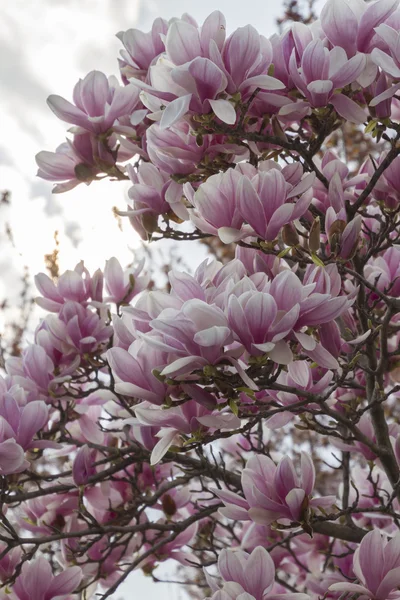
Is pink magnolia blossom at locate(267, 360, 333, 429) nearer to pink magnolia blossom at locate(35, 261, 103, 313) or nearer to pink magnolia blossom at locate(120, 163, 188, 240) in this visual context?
pink magnolia blossom at locate(120, 163, 188, 240)

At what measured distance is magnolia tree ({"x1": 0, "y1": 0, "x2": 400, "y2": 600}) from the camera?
3.65ft

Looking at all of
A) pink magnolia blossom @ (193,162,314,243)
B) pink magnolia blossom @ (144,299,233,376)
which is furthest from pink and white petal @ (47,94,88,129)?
pink magnolia blossom @ (144,299,233,376)

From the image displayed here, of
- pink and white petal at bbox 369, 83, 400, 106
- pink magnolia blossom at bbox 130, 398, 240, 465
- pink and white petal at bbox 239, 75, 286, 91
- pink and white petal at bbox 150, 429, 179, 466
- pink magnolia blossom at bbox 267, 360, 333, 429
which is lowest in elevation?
pink and white petal at bbox 150, 429, 179, 466

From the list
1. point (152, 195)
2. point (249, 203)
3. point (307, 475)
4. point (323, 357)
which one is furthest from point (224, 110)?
point (307, 475)

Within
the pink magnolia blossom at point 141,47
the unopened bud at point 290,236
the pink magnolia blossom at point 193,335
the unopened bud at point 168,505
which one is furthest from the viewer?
the unopened bud at point 168,505

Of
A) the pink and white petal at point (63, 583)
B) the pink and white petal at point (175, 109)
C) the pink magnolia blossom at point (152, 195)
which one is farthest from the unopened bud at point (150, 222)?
the pink and white petal at point (63, 583)

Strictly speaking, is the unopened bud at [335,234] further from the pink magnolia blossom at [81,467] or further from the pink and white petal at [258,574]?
the pink magnolia blossom at [81,467]

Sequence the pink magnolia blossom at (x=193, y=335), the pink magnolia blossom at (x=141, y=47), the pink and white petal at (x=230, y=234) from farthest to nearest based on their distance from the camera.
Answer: the pink magnolia blossom at (x=141, y=47) → the pink and white petal at (x=230, y=234) → the pink magnolia blossom at (x=193, y=335)

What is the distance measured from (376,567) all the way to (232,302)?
726 millimetres

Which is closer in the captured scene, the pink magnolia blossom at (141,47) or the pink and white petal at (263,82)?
the pink and white petal at (263,82)

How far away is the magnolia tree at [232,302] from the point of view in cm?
111

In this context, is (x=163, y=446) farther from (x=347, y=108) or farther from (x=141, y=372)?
(x=347, y=108)

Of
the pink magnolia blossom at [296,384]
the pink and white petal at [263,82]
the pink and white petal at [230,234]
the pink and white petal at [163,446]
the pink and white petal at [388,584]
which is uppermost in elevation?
the pink and white petal at [263,82]

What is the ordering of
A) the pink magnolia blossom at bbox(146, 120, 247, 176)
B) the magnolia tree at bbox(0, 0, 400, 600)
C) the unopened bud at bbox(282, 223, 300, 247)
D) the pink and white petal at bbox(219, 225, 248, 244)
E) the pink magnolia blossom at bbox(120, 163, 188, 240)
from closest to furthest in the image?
the magnolia tree at bbox(0, 0, 400, 600), the pink and white petal at bbox(219, 225, 248, 244), the unopened bud at bbox(282, 223, 300, 247), the pink magnolia blossom at bbox(146, 120, 247, 176), the pink magnolia blossom at bbox(120, 163, 188, 240)
